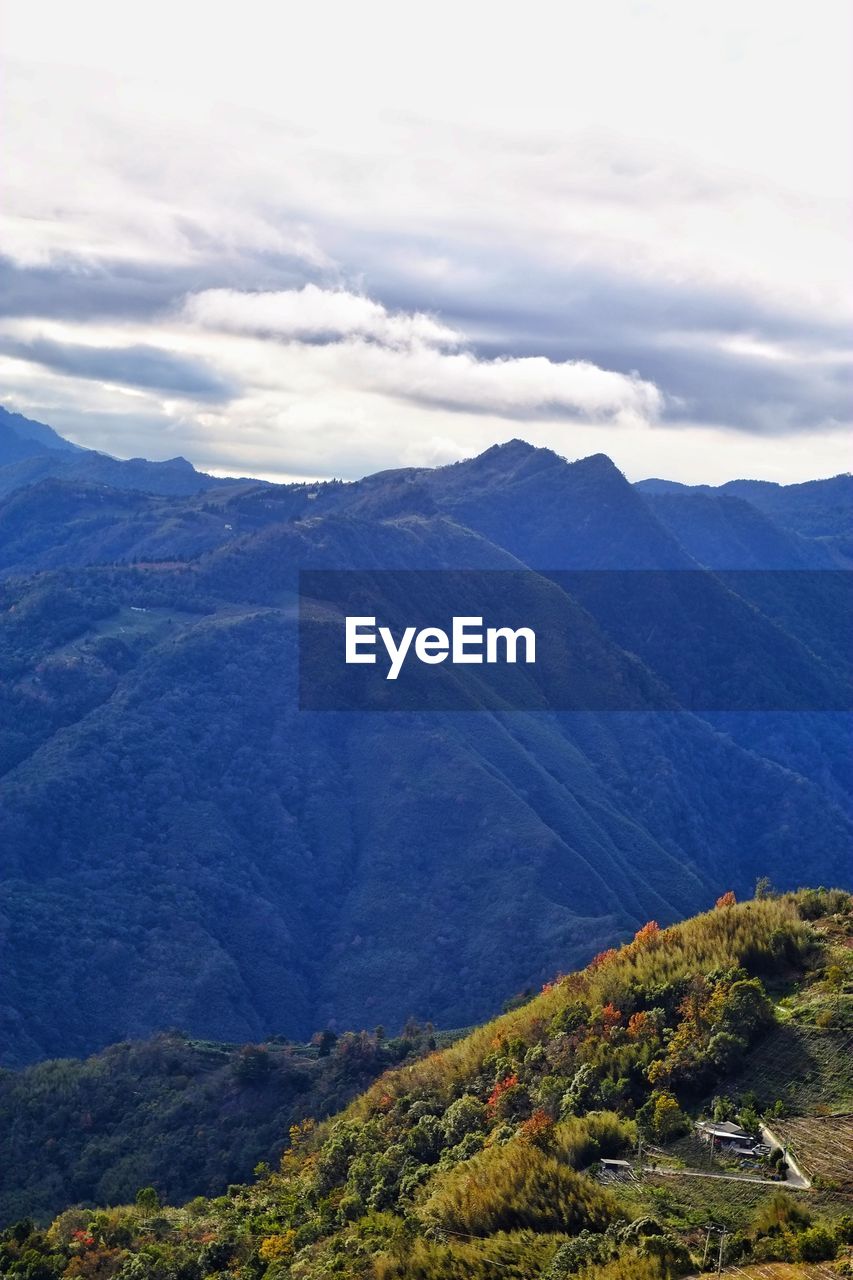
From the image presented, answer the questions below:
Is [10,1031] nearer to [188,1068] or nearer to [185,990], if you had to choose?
[185,990]

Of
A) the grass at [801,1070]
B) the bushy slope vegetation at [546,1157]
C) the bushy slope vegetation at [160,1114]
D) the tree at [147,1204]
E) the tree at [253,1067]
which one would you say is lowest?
the bushy slope vegetation at [160,1114]

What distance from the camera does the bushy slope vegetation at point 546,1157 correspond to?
1753 inches

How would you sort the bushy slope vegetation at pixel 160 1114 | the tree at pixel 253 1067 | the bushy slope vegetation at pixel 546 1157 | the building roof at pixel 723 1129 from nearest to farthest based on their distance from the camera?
the bushy slope vegetation at pixel 546 1157
the building roof at pixel 723 1129
the bushy slope vegetation at pixel 160 1114
the tree at pixel 253 1067

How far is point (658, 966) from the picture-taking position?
65125 millimetres

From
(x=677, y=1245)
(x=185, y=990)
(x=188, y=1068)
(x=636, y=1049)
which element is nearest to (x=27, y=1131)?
(x=188, y=1068)

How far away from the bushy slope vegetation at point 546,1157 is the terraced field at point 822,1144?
126cm

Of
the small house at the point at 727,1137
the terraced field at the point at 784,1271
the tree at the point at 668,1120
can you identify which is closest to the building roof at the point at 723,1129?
the small house at the point at 727,1137

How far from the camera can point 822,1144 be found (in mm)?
49406

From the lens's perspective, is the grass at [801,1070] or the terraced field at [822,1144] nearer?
the terraced field at [822,1144]

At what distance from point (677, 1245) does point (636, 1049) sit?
15.9 metres

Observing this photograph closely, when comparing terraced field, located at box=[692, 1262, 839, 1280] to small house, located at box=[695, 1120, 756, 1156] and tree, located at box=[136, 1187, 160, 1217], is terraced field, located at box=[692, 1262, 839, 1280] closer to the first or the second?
small house, located at box=[695, 1120, 756, 1156]

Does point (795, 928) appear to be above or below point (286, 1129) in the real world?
above

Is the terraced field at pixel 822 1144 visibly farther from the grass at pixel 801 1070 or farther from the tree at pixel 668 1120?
the tree at pixel 668 1120

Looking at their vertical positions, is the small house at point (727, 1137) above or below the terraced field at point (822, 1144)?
below
